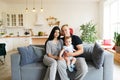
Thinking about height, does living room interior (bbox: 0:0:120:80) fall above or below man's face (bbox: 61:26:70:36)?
above

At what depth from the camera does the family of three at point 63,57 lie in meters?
2.87

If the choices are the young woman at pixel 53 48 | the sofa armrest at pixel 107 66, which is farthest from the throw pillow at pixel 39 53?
the sofa armrest at pixel 107 66

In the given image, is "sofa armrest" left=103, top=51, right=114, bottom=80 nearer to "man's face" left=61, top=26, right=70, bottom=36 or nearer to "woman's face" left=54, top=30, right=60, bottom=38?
"man's face" left=61, top=26, right=70, bottom=36

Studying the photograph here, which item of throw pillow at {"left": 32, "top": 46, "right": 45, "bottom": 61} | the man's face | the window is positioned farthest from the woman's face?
the window

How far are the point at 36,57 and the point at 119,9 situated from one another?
5187mm

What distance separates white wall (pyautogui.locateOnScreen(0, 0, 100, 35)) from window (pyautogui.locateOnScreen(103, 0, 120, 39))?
2.65 ft

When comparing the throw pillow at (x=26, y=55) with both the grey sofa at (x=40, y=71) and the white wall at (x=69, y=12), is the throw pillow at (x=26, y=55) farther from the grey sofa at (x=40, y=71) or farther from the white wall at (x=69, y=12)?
the white wall at (x=69, y=12)

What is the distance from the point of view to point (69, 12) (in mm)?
9258

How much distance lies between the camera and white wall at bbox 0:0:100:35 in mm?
9227

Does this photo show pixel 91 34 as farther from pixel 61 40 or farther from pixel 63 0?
pixel 61 40

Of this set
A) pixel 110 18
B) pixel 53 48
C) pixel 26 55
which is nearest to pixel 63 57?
pixel 53 48

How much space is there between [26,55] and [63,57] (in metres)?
0.73

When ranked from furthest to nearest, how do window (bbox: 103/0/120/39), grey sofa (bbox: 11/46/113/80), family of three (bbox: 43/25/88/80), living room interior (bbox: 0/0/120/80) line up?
living room interior (bbox: 0/0/120/80), window (bbox: 103/0/120/39), grey sofa (bbox: 11/46/113/80), family of three (bbox: 43/25/88/80)

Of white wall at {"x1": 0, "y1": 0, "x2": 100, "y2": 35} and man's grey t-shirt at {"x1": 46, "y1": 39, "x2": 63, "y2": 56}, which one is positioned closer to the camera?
man's grey t-shirt at {"x1": 46, "y1": 39, "x2": 63, "y2": 56}
